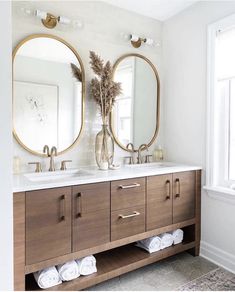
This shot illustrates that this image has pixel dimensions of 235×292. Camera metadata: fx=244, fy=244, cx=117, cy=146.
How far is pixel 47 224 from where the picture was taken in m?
1.55

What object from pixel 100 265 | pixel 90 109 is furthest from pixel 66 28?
pixel 100 265

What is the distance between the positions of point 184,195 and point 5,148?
1.68 metres

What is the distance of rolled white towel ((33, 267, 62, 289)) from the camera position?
1.62 metres

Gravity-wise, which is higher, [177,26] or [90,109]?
[177,26]

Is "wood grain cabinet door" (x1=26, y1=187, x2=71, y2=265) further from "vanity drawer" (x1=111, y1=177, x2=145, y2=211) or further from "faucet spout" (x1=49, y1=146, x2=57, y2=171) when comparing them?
"faucet spout" (x1=49, y1=146, x2=57, y2=171)

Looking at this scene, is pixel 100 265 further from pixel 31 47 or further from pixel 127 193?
pixel 31 47

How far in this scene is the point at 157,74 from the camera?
2.72 meters

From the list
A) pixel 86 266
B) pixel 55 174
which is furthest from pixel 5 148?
pixel 86 266

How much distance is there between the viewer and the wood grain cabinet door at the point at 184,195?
219 cm

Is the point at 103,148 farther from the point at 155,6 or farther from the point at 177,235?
the point at 155,6

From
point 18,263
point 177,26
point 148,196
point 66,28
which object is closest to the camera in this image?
point 18,263

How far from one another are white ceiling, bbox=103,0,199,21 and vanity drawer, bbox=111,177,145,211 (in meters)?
1.71

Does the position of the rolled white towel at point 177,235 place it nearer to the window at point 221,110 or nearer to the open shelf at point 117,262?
the open shelf at point 117,262

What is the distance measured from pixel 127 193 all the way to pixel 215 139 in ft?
3.28
